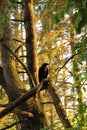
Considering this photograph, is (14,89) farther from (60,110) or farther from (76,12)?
(76,12)

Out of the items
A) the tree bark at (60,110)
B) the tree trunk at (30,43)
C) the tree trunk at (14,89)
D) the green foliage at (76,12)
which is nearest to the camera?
the green foliage at (76,12)

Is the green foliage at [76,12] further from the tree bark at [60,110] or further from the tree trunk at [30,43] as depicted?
the tree bark at [60,110]

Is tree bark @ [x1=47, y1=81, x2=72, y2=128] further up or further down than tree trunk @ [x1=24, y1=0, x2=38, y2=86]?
further down

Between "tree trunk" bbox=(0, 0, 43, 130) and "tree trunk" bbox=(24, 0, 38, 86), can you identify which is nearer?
"tree trunk" bbox=(0, 0, 43, 130)

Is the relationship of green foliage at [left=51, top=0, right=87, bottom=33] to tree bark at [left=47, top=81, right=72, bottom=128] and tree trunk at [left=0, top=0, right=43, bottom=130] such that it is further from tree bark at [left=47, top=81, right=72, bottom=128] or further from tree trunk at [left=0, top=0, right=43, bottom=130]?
tree bark at [left=47, top=81, right=72, bottom=128]

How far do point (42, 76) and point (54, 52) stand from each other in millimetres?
5189

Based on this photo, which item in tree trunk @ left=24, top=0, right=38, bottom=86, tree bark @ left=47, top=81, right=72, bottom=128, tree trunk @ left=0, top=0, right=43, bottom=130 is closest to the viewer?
tree trunk @ left=0, top=0, right=43, bottom=130

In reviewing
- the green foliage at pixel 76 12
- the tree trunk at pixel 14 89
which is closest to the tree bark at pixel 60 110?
the tree trunk at pixel 14 89

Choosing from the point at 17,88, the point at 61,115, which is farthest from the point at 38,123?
the point at 61,115

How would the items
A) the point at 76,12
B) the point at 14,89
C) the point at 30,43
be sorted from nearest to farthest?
the point at 76,12
the point at 14,89
the point at 30,43

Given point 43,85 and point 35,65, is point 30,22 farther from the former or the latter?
point 43,85

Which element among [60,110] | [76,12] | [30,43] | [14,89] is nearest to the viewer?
[76,12]

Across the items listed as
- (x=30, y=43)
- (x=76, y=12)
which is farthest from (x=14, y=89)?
(x=76, y=12)

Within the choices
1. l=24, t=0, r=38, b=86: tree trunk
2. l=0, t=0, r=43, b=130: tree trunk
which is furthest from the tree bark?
l=0, t=0, r=43, b=130: tree trunk
